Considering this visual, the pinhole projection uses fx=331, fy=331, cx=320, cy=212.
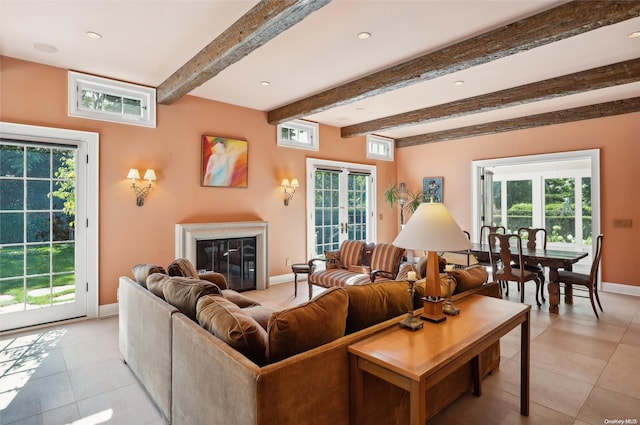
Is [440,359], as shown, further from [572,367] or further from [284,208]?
[284,208]

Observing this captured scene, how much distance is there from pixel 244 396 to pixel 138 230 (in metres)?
3.78

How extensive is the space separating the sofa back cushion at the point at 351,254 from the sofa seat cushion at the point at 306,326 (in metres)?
3.10

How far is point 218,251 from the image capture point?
506 centimetres

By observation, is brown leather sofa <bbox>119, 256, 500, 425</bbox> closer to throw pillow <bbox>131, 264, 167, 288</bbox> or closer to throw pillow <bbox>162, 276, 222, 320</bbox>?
throw pillow <bbox>162, 276, 222, 320</bbox>

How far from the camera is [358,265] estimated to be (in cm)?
483

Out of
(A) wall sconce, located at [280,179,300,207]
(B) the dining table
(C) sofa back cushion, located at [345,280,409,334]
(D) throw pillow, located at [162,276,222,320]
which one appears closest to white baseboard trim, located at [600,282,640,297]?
(B) the dining table

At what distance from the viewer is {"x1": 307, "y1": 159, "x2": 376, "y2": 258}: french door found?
6379 mm

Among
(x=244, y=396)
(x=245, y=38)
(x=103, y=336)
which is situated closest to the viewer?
(x=244, y=396)

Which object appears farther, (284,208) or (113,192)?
(284,208)

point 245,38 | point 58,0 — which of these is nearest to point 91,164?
point 58,0

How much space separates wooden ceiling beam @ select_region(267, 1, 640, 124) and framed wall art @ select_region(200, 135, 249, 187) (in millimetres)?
1675

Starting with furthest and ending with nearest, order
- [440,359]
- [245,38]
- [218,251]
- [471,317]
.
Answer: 1. [218,251]
2. [245,38]
3. [471,317]
4. [440,359]

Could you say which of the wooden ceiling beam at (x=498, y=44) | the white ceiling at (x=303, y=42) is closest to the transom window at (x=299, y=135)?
the white ceiling at (x=303, y=42)

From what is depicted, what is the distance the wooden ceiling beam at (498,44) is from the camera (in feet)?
8.46
